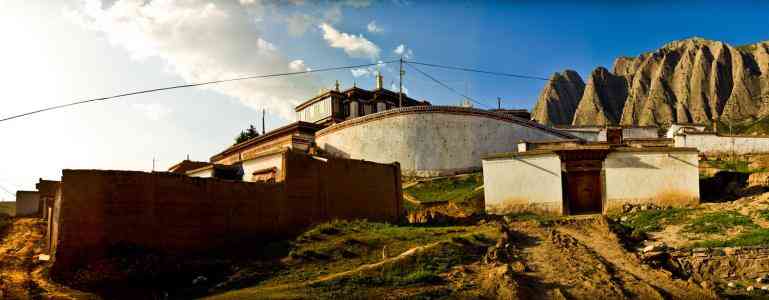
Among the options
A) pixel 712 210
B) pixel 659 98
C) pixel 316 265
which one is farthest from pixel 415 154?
pixel 659 98

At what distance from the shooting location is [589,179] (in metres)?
21.5

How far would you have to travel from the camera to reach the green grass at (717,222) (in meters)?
15.6

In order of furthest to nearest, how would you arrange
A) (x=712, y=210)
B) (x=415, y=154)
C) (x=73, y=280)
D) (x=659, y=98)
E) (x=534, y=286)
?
(x=659, y=98), (x=415, y=154), (x=712, y=210), (x=534, y=286), (x=73, y=280)

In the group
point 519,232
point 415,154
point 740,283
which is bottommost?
point 740,283

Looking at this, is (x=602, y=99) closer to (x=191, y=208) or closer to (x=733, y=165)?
(x=733, y=165)

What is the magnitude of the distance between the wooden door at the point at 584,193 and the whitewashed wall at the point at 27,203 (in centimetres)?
2492

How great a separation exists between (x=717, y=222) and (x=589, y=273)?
6.87 m

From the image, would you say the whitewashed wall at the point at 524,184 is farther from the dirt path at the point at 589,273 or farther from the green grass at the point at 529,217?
the dirt path at the point at 589,273

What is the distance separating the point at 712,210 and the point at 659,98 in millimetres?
84531

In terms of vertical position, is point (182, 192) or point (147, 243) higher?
point (182, 192)

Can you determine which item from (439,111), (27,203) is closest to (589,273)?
(439,111)

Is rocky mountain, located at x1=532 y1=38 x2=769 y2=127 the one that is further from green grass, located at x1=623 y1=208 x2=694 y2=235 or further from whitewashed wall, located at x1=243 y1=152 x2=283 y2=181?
whitewashed wall, located at x1=243 y1=152 x2=283 y2=181

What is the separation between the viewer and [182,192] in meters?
12.5

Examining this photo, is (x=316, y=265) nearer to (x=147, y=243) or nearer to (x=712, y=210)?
(x=147, y=243)
